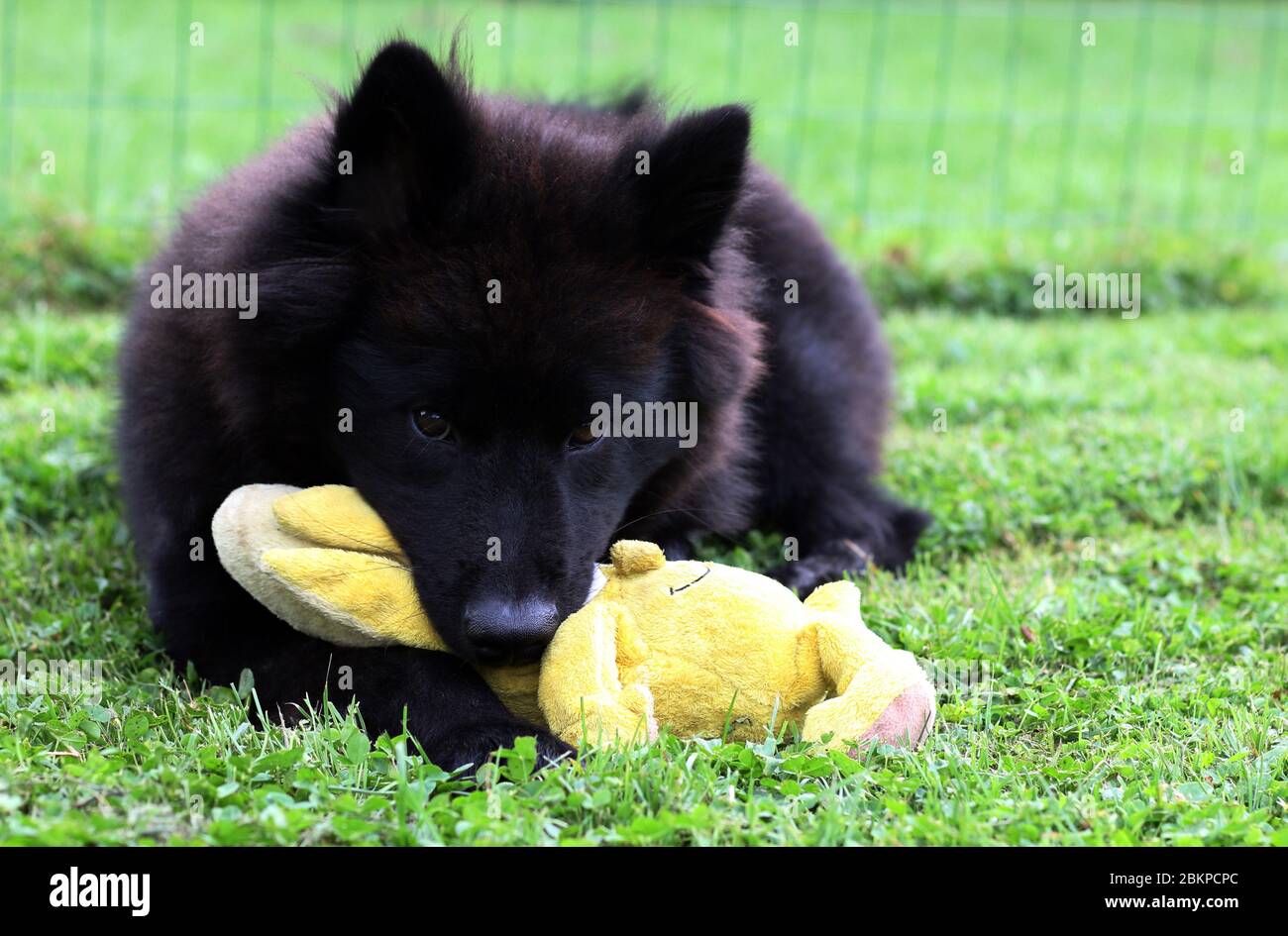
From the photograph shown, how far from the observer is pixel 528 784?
249 centimetres

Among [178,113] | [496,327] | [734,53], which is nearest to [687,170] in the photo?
[496,327]

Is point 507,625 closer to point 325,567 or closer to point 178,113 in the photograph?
point 325,567

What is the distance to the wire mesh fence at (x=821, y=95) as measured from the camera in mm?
7664

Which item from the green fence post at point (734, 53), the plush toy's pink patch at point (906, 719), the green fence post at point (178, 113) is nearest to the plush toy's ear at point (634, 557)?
the plush toy's pink patch at point (906, 719)

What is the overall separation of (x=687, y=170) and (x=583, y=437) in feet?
2.16

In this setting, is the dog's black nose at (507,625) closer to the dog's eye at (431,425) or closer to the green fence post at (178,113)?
the dog's eye at (431,425)

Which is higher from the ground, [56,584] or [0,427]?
[0,427]

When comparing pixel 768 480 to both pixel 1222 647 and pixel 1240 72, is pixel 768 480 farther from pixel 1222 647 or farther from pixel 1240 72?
pixel 1240 72

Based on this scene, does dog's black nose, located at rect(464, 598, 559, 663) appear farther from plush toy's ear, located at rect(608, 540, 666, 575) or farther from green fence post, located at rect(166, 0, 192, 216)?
green fence post, located at rect(166, 0, 192, 216)

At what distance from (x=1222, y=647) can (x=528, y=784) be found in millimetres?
1960

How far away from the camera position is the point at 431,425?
2.82m

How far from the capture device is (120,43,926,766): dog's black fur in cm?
275
